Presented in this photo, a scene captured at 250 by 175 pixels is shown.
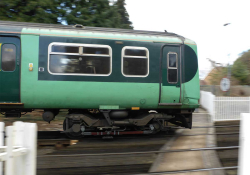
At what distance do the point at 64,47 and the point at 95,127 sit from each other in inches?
103

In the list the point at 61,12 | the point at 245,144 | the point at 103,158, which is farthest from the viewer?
the point at 61,12

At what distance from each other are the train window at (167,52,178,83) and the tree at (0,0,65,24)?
7.03 metres

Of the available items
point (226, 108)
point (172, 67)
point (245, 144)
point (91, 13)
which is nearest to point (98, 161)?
point (245, 144)

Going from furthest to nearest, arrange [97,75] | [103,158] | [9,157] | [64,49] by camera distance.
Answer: [97,75]
[64,49]
[103,158]
[9,157]

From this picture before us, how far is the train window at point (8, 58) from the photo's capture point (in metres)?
5.82

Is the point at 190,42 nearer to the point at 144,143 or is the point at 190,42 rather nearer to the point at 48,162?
the point at 144,143

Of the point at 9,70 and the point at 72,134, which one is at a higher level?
the point at 9,70

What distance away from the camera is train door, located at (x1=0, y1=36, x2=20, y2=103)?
5.78m

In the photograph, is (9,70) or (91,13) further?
(91,13)

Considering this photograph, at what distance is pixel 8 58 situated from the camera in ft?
19.2

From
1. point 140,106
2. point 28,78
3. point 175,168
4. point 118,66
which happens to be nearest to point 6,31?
point 28,78

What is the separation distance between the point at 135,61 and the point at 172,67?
123 centimetres

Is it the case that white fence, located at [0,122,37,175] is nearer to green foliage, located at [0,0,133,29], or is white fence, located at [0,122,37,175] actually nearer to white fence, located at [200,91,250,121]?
green foliage, located at [0,0,133,29]

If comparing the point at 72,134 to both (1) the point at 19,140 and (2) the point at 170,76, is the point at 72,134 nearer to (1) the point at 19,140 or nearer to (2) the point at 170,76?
(2) the point at 170,76
